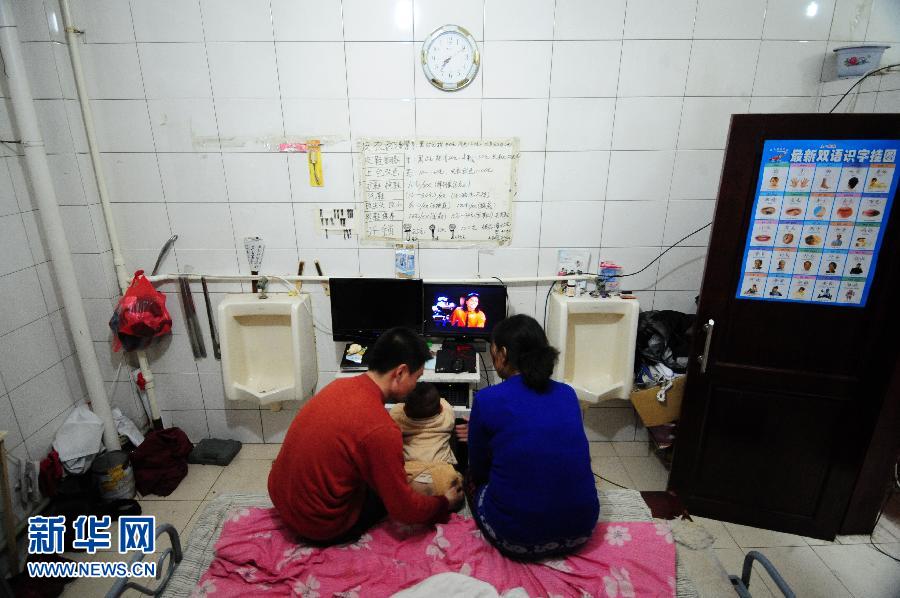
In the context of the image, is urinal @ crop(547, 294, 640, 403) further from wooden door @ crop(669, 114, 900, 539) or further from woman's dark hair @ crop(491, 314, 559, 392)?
woman's dark hair @ crop(491, 314, 559, 392)

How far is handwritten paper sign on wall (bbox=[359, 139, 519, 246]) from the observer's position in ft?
8.52

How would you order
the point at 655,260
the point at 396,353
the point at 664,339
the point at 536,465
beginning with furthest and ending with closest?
the point at 655,260 < the point at 664,339 < the point at 396,353 < the point at 536,465

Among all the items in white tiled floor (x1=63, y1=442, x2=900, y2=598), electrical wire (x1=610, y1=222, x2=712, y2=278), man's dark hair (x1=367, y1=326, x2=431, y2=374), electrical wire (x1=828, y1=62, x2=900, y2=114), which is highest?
electrical wire (x1=828, y1=62, x2=900, y2=114)

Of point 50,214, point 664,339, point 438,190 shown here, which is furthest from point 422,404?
point 50,214

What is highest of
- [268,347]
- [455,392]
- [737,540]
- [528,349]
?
[528,349]

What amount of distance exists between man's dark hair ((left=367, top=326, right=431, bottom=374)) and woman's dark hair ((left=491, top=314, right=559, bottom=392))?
34 cm

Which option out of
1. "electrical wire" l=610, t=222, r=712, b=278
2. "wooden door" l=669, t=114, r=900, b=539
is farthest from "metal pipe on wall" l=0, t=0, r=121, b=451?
"wooden door" l=669, t=114, r=900, b=539

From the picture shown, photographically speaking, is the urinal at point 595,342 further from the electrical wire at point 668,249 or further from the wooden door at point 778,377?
the wooden door at point 778,377

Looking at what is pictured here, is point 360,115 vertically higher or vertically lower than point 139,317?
higher

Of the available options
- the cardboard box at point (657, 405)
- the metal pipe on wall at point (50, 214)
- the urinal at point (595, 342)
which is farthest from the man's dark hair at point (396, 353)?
the metal pipe on wall at point (50, 214)

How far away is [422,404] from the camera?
2.08 m

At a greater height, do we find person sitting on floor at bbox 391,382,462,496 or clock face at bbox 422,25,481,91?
clock face at bbox 422,25,481,91

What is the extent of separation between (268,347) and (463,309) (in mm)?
1206

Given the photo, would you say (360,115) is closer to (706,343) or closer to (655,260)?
(655,260)
